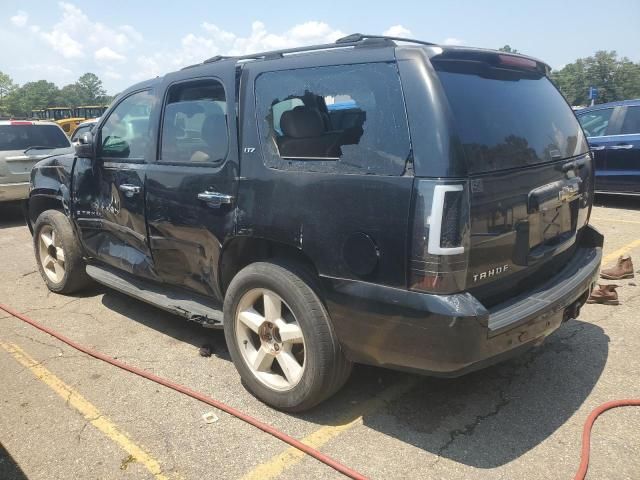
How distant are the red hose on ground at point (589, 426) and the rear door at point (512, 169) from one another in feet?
2.49

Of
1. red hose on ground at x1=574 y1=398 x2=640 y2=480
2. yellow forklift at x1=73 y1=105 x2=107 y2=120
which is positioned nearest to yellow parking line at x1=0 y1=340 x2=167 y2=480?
red hose on ground at x1=574 y1=398 x2=640 y2=480

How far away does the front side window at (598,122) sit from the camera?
347 inches

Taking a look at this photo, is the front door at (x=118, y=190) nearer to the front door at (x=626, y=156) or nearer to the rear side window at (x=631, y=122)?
the front door at (x=626, y=156)

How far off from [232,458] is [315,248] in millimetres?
1131

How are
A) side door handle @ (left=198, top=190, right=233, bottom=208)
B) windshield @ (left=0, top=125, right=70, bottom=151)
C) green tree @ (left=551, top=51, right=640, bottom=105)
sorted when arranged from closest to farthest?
side door handle @ (left=198, top=190, right=233, bottom=208) < windshield @ (left=0, top=125, right=70, bottom=151) < green tree @ (left=551, top=51, right=640, bottom=105)

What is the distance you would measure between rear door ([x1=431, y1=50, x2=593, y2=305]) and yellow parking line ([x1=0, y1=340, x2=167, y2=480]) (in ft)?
5.97

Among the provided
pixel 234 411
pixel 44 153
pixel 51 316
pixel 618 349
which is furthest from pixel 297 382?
pixel 44 153

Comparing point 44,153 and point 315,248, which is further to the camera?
point 44,153

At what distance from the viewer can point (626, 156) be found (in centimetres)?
840

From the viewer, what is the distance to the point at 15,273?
625 centimetres

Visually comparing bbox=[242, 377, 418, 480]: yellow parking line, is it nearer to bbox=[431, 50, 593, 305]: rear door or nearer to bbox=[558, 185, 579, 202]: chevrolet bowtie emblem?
bbox=[431, 50, 593, 305]: rear door

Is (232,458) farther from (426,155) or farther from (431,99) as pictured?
(431,99)

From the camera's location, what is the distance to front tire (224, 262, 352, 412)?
273 centimetres

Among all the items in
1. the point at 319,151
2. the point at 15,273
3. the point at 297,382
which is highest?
the point at 319,151
